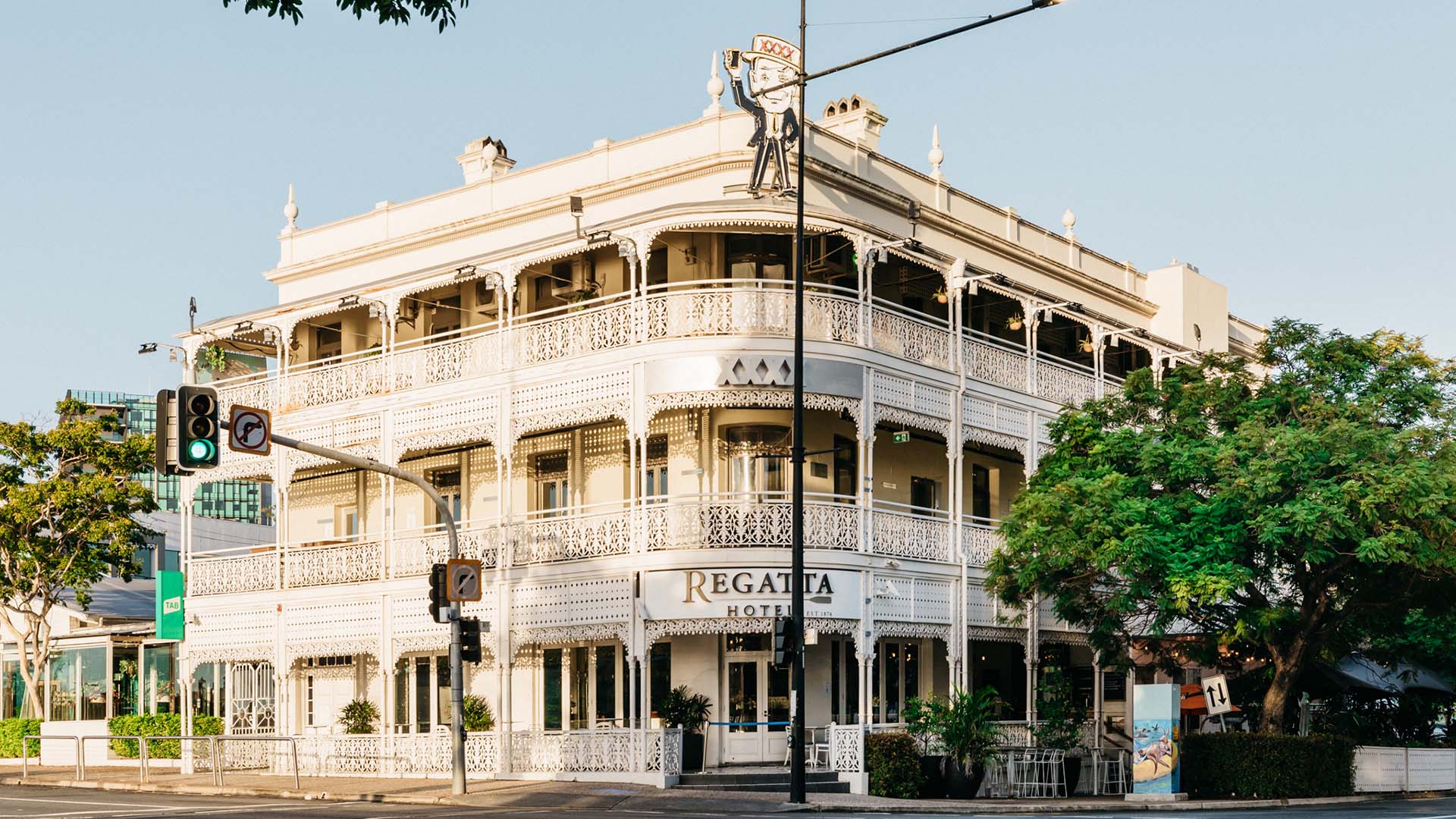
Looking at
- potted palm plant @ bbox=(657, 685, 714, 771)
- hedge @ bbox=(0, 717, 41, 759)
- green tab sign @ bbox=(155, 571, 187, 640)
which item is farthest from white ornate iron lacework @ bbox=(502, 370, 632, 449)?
hedge @ bbox=(0, 717, 41, 759)

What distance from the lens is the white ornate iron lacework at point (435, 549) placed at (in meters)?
32.8

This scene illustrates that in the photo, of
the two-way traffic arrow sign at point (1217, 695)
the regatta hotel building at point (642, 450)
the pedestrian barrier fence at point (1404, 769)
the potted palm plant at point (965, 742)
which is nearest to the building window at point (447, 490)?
the regatta hotel building at point (642, 450)

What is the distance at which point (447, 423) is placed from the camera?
111ft

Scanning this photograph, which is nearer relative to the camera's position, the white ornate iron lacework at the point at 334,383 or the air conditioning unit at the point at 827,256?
the air conditioning unit at the point at 827,256

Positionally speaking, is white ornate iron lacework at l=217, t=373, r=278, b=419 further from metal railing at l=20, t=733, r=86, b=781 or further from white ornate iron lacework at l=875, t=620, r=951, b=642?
white ornate iron lacework at l=875, t=620, r=951, b=642

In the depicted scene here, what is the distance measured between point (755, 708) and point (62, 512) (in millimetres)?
19848

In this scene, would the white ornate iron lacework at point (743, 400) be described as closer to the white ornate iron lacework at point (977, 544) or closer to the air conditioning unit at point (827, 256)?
the air conditioning unit at point (827, 256)

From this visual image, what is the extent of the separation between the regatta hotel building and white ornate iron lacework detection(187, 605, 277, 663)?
0.23 ft

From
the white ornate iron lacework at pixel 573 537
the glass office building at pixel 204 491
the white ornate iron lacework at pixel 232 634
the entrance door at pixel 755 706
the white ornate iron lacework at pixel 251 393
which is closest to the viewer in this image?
the white ornate iron lacework at pixel 573 537

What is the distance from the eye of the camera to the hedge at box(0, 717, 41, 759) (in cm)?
4238

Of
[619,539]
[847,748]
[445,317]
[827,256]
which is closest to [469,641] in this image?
[619,539]

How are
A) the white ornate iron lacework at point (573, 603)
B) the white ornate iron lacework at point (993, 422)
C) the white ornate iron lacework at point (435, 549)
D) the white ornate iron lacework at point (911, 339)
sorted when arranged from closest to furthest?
the white ornate iron lacework at point (573, 603) → the white ornate iron lacework at point (911, 339) → the white ornate iron lacework at point (435, 549) → the white ornate iron lacework at point (993, 422)

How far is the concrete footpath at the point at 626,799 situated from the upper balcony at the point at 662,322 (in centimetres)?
798

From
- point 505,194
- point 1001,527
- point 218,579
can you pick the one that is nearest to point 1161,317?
point 1001,527
